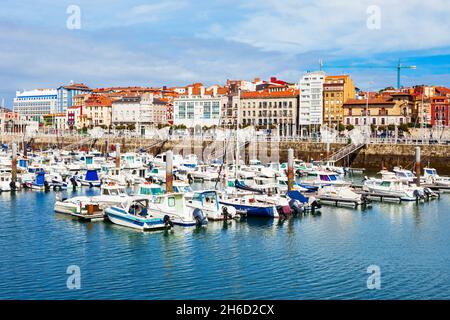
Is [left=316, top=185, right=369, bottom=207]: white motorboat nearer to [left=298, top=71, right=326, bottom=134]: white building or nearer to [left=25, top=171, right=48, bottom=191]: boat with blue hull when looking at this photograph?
[left=25, top=171, right=48, bottom=191]: boat with blue hull

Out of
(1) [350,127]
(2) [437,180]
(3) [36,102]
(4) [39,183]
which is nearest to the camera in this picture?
(4) [39,183]

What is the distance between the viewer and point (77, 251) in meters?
17.8

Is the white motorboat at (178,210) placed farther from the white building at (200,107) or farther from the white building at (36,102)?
the white building at (36,102)

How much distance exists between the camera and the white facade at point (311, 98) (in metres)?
76.9

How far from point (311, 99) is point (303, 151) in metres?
24.8

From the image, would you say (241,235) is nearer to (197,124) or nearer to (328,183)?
(328,183)

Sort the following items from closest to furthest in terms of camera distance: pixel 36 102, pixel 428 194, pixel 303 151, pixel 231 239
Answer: pixel 231 239, pixel 428 194, pixel 303 151, pixel 36 102

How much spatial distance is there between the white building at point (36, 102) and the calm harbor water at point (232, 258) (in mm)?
109615

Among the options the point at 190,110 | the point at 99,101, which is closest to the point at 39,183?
the point at 190,110

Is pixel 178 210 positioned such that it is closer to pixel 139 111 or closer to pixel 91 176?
pixel 91 176

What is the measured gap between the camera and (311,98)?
77.3m

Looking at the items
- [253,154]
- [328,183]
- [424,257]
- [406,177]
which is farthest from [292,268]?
[253,154]

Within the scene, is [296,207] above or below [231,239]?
above
